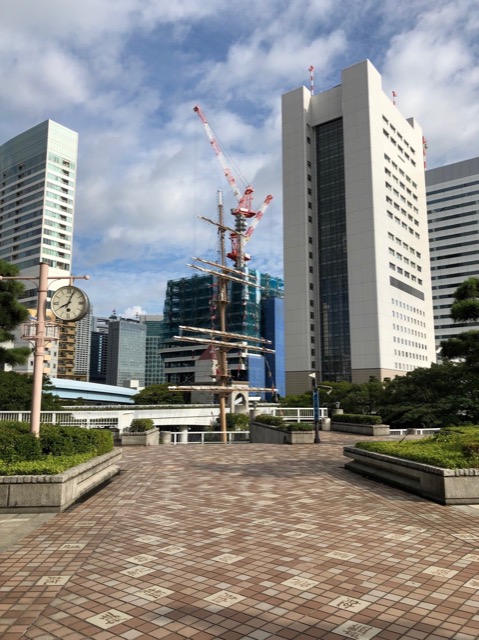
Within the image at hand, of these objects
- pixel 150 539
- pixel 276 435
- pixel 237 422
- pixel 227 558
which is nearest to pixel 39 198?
pixel 237 422

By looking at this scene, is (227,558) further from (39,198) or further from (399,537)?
(39,198)

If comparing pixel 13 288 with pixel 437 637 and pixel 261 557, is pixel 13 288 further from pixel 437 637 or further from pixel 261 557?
pixel 437 637

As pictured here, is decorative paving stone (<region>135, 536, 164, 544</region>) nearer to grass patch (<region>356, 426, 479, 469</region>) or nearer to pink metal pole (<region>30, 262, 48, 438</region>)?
pink metal pole (<region>30, 262, 48, 438</region>)

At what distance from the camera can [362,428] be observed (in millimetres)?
29875

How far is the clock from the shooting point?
41.8 ft

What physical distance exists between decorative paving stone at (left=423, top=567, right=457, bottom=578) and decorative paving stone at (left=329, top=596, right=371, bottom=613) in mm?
1413

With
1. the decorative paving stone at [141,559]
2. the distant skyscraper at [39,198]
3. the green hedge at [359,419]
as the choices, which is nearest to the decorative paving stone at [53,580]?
the decorative paving stone at [141,559]

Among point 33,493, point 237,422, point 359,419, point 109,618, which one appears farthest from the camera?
point 237,422

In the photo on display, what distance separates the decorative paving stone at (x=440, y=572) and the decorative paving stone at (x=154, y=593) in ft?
10.9

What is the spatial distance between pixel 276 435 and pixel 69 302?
1841 centimetres

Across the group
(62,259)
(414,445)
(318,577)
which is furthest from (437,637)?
(62,259)

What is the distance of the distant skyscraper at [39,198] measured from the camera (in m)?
128

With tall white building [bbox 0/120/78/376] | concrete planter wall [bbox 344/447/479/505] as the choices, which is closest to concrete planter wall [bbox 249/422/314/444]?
concrete planter wall [bbox 344/447/479/505]

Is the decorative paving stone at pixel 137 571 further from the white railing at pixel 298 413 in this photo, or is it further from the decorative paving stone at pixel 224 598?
the white railing at pixel 298 413
